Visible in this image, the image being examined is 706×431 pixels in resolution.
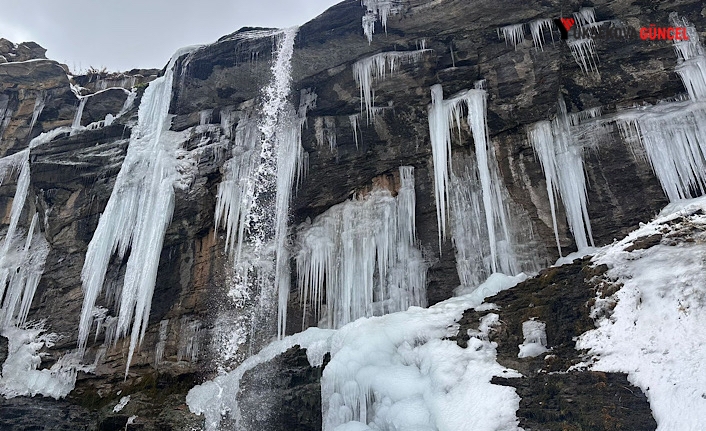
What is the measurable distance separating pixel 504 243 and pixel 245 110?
6.99m

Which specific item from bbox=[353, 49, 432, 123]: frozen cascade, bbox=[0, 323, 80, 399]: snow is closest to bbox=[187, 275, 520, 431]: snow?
bbox=[353, 49, 432, 123]: frozen cascade

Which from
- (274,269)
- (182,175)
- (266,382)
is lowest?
(266,382)

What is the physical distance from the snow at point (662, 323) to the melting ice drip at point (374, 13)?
7.08 metres

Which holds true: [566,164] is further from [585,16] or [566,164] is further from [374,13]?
[374,13]

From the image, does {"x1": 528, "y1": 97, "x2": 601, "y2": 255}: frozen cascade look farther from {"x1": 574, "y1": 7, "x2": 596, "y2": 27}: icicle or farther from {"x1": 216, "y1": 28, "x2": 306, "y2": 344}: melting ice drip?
{"x1": 216, "y1": 28, "x2": 306, "y2": 344}: melting ice drip

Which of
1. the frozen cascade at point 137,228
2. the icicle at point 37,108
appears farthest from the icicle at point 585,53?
the icicle at point 37,108

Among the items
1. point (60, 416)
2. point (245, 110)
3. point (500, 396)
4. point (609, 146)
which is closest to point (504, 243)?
point (609, 146)

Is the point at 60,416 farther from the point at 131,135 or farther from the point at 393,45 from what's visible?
the point at 393,45

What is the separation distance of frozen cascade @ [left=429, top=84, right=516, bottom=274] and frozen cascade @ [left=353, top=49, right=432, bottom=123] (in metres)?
0.87

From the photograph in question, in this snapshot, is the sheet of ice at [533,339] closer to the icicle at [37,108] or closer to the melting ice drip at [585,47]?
the melting ice drip at [585,47]

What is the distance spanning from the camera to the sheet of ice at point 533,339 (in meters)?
6.31

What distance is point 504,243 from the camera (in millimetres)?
10398

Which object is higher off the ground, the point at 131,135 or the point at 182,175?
the point at 131,135

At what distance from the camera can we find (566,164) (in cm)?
1038
